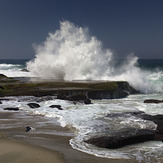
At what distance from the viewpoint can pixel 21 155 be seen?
19.6ft

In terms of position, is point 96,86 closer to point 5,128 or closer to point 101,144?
point 5,128

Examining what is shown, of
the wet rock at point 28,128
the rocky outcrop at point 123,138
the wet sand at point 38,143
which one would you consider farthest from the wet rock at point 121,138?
the wet rock at point 28,128

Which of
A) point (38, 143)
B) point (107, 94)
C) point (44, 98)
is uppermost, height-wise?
point (107, 94)

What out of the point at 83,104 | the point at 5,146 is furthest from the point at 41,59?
the point at 5,146

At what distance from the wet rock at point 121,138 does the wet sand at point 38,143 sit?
30.9 inches

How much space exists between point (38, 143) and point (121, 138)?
98.7 inches

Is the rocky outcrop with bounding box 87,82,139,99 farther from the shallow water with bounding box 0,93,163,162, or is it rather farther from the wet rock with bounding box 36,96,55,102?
the shallow water with bounding box 0,93,163,162

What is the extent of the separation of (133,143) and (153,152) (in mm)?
781

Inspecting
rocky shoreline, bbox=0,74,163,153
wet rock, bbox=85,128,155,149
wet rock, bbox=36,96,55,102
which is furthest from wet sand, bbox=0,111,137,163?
wet rock, bbox=36,96,55,102

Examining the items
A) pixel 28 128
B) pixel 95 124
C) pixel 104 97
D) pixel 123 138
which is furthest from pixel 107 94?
pixel 123 138

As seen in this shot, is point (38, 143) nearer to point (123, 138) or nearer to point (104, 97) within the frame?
point (123, 138)

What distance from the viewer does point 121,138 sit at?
6844 mm

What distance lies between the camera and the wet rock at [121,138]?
671 cm

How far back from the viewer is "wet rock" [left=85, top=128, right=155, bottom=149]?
671 cm
